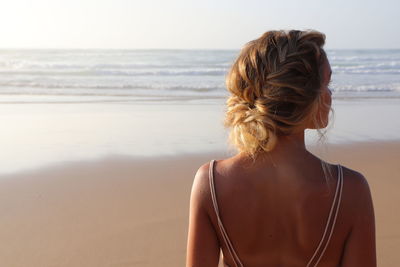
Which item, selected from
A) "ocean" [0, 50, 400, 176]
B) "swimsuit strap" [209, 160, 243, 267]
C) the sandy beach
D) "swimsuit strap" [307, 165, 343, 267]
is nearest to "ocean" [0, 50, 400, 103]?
"ocean" [0, 50, 400, 176]

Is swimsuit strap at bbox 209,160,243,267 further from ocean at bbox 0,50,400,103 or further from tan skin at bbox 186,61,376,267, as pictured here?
ocean at bbox 0,50,400,103

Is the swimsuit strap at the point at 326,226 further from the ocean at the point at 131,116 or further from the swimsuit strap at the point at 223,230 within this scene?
the ocean at the point at 131,116

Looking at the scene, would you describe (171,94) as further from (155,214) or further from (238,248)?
(238,248)

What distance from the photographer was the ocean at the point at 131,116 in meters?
6.73

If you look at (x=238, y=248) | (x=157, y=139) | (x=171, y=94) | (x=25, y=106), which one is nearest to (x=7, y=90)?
(x=25, y=106)

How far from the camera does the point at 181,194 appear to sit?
4941mm

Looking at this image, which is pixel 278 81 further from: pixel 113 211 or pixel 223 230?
pixel 113 211

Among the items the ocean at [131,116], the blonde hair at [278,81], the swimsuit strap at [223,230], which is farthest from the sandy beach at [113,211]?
the blonde hair at [278,81]

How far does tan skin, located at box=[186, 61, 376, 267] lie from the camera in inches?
58.2

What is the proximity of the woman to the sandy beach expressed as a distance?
2156mm

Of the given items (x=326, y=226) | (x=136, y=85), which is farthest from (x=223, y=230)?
(x=136, y=85)

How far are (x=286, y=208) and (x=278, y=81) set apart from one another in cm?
41

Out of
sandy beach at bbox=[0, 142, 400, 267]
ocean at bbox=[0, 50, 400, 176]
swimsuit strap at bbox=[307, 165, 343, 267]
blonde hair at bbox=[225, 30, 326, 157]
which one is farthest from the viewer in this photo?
ocean at bbox=[0, 50, 400, 176]

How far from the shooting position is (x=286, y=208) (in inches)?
59.1
